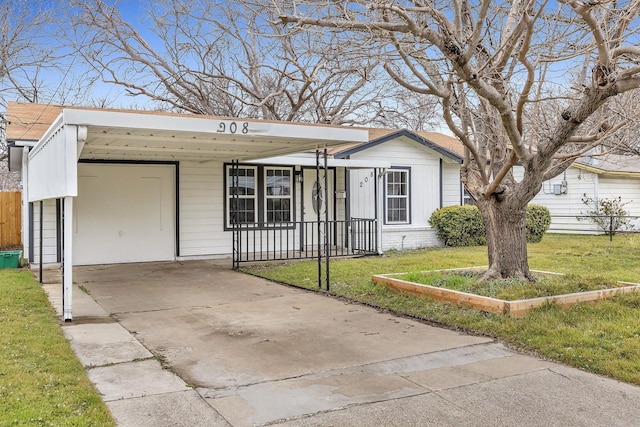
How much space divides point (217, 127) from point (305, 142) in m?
1.92

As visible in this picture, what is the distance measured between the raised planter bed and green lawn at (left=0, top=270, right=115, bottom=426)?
14.4 feet

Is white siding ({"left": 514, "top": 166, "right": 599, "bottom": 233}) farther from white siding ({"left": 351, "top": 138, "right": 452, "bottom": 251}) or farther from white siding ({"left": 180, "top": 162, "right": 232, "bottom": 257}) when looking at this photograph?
white siding ({"left": 180, "top": 162, "right": 232, "bottom": 257})

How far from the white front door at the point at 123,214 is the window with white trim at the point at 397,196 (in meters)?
5.72

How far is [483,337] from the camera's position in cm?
582

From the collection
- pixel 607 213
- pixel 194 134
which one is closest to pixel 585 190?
pixel 607 213

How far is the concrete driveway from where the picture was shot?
3732 millimetres

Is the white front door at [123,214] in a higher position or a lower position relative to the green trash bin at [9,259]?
higher

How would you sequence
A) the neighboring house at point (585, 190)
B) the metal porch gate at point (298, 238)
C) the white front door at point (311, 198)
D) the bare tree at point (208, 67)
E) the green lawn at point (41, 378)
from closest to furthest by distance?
the green lawn at point (41, 378) < the metal porch gate at point (298, 238) < the white front door at point (311, 198) < the bare tree at point (208, 67) < the neighboring house at point (585, 190)

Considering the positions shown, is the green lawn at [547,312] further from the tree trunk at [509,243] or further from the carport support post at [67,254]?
the carport support post at [67,254]

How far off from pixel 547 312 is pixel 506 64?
3191 mm

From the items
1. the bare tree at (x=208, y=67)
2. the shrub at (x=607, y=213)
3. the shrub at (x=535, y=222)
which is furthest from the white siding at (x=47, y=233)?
the shrub at (x=607, y=213)

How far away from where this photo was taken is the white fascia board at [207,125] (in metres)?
6.47

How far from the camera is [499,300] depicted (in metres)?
→ 6.41

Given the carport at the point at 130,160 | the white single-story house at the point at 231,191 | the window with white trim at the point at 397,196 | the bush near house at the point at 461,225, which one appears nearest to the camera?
the carport at the point at 130,160
